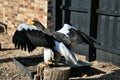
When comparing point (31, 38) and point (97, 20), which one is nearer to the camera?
point (31, 38)

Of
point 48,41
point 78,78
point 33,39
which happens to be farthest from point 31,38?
point 78,78

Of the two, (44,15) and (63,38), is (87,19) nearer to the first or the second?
(44,15)

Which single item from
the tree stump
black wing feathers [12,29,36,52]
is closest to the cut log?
the tree stump

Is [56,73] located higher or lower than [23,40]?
lower

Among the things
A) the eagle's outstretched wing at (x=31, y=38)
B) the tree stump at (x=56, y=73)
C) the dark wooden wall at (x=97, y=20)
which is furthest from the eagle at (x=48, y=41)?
the dark wooden wall at (x=97, y=20)

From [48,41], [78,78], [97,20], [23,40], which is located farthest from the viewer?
[97,20]

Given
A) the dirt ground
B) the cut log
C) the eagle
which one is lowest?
the dirt ground

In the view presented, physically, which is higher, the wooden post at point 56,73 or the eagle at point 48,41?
the eagle at point 48,41

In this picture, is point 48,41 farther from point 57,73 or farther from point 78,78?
point 78,78

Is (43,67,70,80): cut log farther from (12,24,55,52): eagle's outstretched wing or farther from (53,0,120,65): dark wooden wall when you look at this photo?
(53,0,120,65): dark wooden wall

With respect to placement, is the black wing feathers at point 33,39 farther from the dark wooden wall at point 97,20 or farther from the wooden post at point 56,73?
the dark wooden wall at point 97,20

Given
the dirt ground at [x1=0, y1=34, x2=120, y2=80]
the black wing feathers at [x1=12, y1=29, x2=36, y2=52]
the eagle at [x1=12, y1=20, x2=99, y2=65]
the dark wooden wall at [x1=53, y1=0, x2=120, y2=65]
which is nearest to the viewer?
the eagle at [x1=12, y1=20, x2=99, y2=65]

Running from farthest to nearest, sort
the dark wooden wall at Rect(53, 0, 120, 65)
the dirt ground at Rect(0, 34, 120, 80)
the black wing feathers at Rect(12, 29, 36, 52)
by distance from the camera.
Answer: the dark wooden wall at Rect(53, 0, 120, 65) → the dirt ground at Rect(0, 34, 120, 80) → the black wing feathers at Rect(12, 29, 36, 52)

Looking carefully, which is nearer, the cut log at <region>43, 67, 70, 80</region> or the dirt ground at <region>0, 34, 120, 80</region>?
the cut log at <region>43, 67, 70, 80</region>
